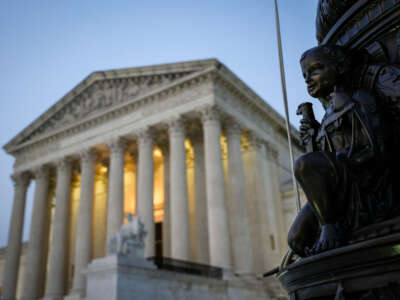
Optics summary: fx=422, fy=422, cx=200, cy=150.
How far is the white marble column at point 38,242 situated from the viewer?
107 ft

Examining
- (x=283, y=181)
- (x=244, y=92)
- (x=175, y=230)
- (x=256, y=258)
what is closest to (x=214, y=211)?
(x=175, y=230)

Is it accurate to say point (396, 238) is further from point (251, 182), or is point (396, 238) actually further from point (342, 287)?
point (251, 182)

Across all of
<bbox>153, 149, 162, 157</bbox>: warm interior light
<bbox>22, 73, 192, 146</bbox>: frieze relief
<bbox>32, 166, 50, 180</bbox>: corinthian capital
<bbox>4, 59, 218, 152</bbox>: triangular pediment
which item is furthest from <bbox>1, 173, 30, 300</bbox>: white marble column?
<bbox>153, 149, 162, 157</bbox>: warm interior light

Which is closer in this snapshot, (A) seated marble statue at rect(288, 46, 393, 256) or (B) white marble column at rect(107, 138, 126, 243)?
(A) seated marble statue at rect(288, 46, 393, 256)

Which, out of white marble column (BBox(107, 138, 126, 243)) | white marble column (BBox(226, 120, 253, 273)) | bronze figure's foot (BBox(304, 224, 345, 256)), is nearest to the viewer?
bronze figure's foot (BBox(304, 224, 345, 256))

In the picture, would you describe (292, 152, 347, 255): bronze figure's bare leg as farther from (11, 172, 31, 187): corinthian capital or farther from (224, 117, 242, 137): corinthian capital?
(11, 172, 31, 187): corinthian capital

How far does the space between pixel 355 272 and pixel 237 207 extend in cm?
2449

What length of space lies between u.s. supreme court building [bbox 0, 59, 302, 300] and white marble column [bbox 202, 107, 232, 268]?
60 mm

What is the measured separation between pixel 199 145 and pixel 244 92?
5.33 m

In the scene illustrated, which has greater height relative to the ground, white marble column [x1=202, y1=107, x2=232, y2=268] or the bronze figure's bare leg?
white marble column [x1=202, y1=107, x2=232, y2=268]

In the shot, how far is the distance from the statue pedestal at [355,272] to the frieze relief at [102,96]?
27.0 m

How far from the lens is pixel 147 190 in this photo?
2744 centimetres

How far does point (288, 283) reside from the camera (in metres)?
2.90

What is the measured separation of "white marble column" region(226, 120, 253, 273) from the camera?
25.7 m
